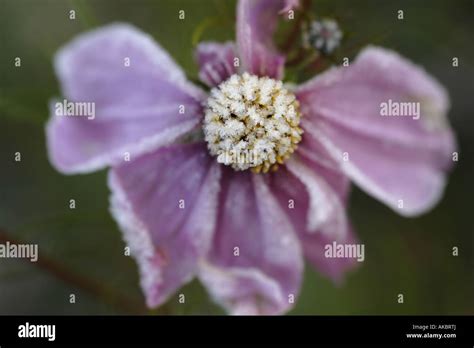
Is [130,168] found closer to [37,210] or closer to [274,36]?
[274,36]

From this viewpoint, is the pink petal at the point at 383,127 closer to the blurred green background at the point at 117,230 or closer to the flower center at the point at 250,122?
the flower center at the point at 250,122

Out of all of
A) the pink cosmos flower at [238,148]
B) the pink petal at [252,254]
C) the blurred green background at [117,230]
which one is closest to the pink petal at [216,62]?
the pink cosmos flower at [238,148]

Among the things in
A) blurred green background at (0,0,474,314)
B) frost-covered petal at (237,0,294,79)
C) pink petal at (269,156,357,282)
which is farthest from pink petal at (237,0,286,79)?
blurred green background at (0,0,474,314)

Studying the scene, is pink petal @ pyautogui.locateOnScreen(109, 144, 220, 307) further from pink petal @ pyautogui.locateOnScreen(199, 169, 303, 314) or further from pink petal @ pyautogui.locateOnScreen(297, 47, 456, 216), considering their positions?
pink petal @ pyautogui.locateOnScreen(297, 47, 456, 216)

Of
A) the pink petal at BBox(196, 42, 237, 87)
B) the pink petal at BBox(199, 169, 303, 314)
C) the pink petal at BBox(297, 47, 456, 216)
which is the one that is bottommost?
the pink petal at BBox(199, 169, 303, 314)

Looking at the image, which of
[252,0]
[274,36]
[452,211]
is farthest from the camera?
[452,211]

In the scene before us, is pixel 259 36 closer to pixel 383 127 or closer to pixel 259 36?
pixel 259 36
